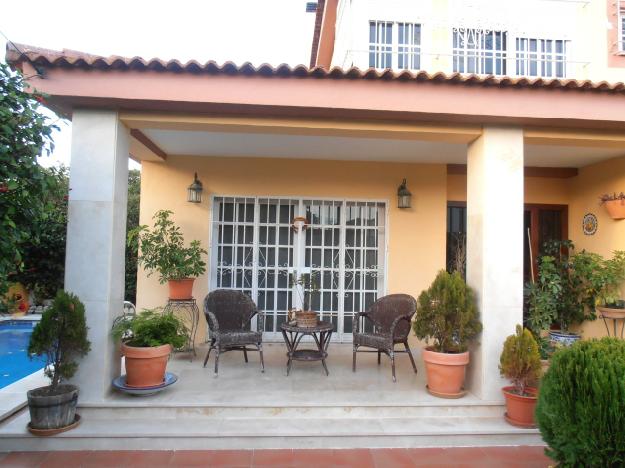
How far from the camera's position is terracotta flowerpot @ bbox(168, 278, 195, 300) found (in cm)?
601

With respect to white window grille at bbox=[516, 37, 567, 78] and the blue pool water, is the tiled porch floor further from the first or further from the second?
white window grille at bbox=[516, 37, 567, 78]

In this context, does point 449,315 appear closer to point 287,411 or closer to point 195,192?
point 287,411

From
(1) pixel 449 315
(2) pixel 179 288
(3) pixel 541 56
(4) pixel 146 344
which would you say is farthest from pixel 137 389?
(3) pixel 541 56

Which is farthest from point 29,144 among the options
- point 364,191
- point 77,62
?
point 364,191

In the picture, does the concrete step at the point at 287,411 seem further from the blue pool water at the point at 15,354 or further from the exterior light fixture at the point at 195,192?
the exterior light fixture at the point at 195,192

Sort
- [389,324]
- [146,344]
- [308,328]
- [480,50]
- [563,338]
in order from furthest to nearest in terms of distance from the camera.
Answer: [480,50] → [563,338] → [389,324] → [308,328] → [146,344]

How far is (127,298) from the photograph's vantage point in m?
11.3

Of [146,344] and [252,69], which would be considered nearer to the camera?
[252,69]

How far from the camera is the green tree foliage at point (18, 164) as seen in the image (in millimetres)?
3008

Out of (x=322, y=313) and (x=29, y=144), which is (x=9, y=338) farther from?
(x=29, y=144)

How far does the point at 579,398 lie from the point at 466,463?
135cm

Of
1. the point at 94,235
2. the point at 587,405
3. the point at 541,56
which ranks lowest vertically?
the point at 587,405

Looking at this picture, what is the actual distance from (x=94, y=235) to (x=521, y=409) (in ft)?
14.4

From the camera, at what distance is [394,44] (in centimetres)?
721
